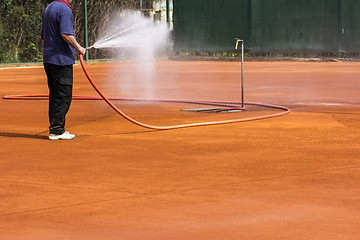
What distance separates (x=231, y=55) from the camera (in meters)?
37.1

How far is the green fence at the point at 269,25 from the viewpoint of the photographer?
33.8 metres

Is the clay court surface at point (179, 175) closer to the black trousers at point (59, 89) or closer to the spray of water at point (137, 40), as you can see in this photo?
the black trousers at point (59, 89)

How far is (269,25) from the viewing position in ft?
116

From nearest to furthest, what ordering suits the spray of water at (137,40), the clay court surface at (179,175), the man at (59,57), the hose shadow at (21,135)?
the clay court surface at (179,175), the man at (59,57), the hose shadow at (21,135), the spray of water at (137,40)

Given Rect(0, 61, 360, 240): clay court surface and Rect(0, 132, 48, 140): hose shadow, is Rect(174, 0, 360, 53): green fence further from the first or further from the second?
Rect(0, 132, 48, 140): hose shadow

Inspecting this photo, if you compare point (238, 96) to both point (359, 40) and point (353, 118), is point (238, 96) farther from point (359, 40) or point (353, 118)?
point (359, 40)

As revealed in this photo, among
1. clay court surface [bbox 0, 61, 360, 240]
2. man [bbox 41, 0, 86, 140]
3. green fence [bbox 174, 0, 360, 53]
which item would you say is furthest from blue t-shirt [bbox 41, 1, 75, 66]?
green fence [bbox 174, 0, 360, 53]

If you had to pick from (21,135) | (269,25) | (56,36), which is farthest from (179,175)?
(269,25)

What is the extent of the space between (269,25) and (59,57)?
2489cm

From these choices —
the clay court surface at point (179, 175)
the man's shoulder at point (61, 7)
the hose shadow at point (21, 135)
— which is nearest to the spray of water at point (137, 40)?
the clay court surface at point (179, 175)

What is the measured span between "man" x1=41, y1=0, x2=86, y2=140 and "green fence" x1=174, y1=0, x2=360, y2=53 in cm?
2378

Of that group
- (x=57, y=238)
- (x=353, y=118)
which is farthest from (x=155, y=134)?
(x=57, y=238)

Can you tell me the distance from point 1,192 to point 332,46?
27721mm

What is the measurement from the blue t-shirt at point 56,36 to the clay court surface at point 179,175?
3.42 ft
